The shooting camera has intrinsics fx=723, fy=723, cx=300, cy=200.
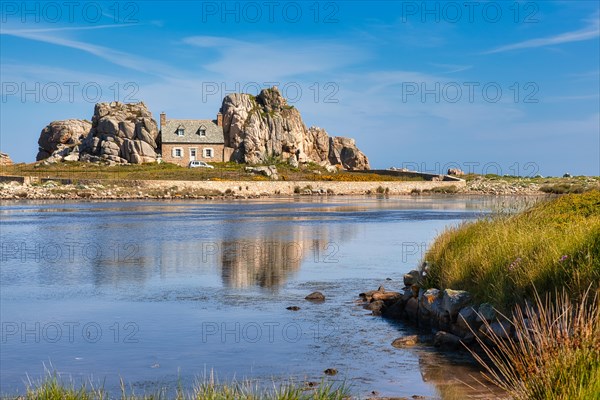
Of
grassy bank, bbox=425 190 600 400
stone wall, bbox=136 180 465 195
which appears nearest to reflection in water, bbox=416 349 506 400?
grassy bank, bbox=425 190 600 400

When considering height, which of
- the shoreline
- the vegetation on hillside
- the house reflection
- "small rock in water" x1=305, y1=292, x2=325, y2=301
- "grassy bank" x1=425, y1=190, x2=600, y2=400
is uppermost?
the vegetation on hillside

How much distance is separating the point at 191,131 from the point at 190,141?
201 cm

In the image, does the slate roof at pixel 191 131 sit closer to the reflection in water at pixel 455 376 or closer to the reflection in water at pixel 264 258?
the reflection in water at pixel 264 258

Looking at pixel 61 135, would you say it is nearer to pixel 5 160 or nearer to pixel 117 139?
pixel 5 160

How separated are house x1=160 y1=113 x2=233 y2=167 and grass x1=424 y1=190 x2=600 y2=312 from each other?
7939cm

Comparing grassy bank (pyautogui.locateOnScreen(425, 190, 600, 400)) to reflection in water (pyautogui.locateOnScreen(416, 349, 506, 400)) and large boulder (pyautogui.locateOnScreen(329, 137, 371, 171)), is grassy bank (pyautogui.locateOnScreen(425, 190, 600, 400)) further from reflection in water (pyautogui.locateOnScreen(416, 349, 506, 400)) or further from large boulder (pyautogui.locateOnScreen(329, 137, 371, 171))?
large boulder (pyautogui.locateOnScreen(329, 137, 371, 171))

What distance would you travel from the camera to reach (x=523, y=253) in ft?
46.1

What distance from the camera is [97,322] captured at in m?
14.9

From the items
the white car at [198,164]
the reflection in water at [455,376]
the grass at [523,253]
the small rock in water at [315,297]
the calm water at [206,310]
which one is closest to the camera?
the reflection in water at [455,376]

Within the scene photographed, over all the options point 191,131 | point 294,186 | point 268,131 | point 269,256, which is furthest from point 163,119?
point 269,256

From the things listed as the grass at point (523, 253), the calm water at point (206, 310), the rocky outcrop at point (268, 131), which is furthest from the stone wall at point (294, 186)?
the grass at point (523, 253)

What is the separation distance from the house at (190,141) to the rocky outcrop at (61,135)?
1445cm

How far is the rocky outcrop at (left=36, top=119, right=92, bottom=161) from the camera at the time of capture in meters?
104

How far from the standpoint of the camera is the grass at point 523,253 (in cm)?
1228
